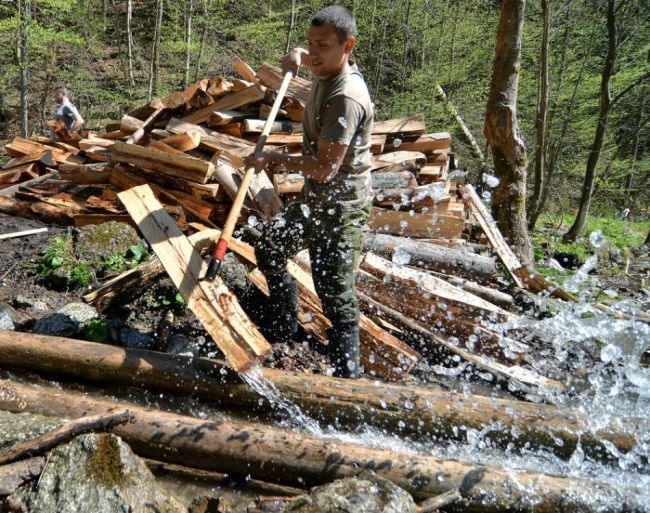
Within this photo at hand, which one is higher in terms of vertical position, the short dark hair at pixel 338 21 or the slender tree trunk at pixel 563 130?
the short dark hair at pixel 338 21

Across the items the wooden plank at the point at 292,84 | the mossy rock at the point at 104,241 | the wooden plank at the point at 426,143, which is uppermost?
the wooden plank at the point at 292,84

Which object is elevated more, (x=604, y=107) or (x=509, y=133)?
(x=604, y=107)

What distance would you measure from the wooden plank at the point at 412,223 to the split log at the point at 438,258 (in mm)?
394

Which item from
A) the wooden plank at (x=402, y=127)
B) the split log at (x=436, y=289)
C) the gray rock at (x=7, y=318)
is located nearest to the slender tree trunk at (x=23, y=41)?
the wooden plank at (x=402, y=127)

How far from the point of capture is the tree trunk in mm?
6918

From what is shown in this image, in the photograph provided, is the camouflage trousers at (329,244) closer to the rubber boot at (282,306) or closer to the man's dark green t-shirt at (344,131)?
the man's dark green t-shirt at (344,131)

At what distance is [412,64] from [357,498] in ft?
67.5

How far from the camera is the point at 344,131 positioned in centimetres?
317

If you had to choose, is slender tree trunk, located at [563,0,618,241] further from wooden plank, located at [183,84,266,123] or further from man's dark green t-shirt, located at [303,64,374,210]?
man's dark green t-shirt, located at [303,64,374,210]

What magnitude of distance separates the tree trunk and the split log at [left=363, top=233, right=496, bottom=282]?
176 cm

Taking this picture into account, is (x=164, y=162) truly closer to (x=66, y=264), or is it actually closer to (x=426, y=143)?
(x=66, y=264)

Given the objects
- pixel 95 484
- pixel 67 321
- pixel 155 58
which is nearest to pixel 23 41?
pixel 155 58

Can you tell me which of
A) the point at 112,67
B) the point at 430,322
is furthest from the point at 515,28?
the point at 112,67

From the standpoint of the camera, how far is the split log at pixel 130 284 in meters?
4.33
